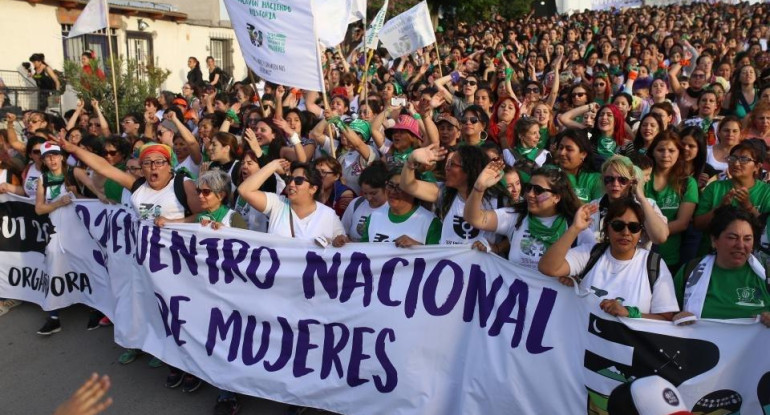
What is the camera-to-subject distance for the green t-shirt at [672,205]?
425cm

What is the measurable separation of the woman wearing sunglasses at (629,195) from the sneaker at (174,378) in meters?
3.09

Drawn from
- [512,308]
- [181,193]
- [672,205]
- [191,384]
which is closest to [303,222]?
[181,193]

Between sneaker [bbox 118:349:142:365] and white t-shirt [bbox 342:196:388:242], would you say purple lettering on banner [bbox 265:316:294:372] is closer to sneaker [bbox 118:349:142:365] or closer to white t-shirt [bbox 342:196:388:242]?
white t-shirt [bbox 342:196:388:242]

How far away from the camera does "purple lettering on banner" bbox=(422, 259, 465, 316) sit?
12.4 feet

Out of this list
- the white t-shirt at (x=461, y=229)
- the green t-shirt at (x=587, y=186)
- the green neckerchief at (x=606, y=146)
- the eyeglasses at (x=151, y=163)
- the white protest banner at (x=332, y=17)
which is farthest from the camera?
the white protest banner at (x=332, y=17)

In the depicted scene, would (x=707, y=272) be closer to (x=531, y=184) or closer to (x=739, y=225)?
(x=739, y=225)

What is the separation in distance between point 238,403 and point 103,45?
1871 centimetres

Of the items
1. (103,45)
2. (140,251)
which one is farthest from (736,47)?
(103,45)

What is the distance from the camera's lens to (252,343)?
437 centimetres

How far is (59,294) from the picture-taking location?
5812 mm

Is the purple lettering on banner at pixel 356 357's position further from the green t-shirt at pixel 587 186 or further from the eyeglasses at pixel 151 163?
the eyeglasses at pixel 151 163

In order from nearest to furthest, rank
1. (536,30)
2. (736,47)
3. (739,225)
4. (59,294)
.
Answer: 1. (739,225)
2. (59,294)
3. (736,47)
4. (536,30)

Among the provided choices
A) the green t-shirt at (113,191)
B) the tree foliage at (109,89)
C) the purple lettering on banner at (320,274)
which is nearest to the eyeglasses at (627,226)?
the purple lettering on banner at (320,274)

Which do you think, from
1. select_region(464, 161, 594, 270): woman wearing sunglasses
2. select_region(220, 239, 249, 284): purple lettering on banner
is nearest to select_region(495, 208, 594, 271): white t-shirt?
select_region(464, 161, 594, 270): woman wearing sunglasses
